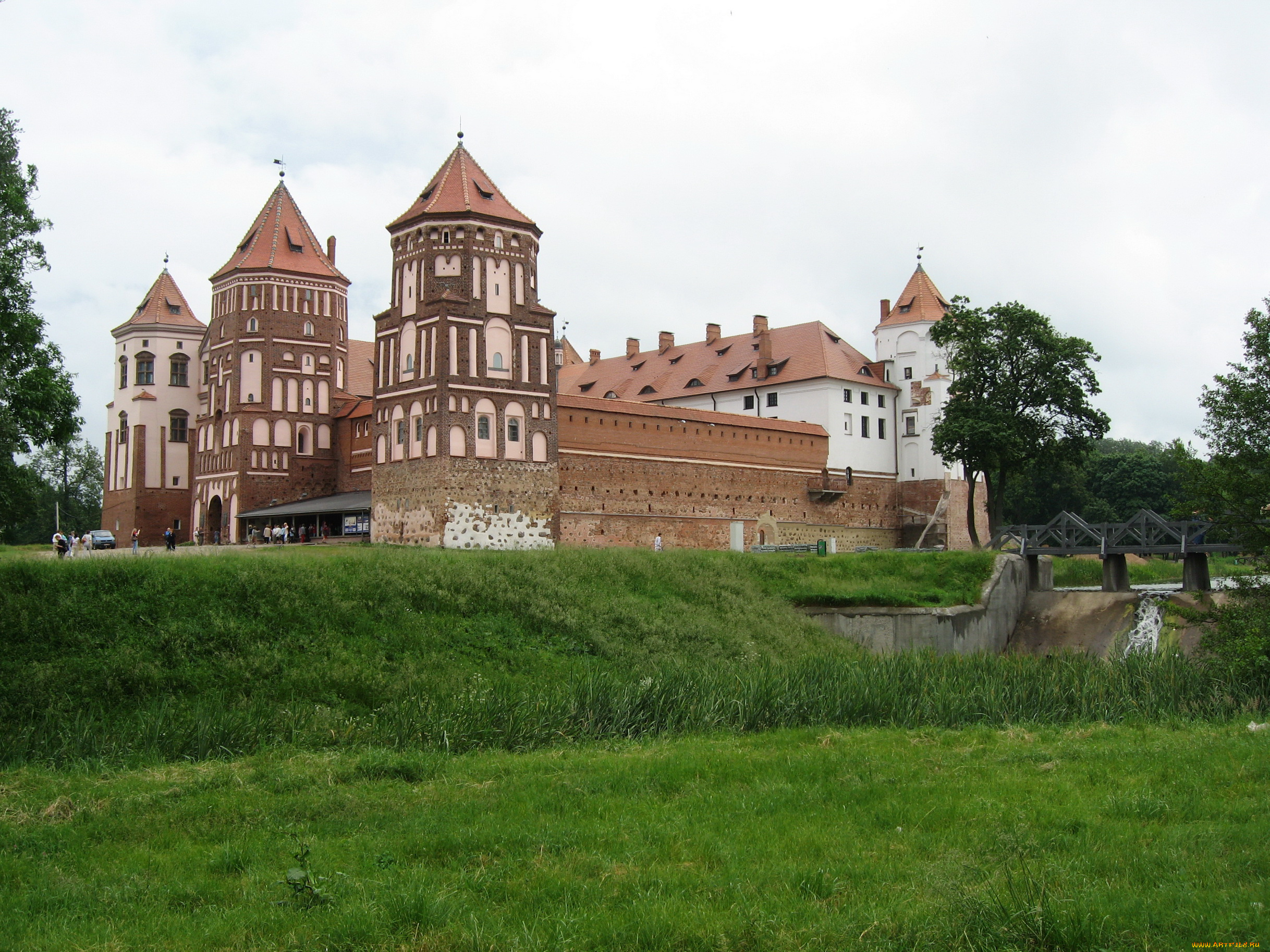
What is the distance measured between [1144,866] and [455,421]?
100 ft

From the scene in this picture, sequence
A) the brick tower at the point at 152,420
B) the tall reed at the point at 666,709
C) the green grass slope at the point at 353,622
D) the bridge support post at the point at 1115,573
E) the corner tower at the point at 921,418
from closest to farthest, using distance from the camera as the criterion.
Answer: the tall reed at the point at 666,709 → the green grass slope at the point at 353,622 → the bridge support post at the point at 1115,573 → the brick tower at the point at 152,420 → the corner tower at the point at 921,418

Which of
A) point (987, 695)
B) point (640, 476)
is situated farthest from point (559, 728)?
point (640, 476)

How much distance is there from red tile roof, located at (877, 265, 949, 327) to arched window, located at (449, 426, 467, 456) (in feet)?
86.9

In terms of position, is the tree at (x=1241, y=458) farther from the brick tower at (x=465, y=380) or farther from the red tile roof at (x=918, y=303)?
the red tile roof at (x=918, y=303)

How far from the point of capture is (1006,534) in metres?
35.6

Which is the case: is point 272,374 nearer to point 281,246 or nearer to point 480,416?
point 281,246

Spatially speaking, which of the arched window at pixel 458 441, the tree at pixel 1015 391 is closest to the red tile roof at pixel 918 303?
the tree at pixel 1015 391

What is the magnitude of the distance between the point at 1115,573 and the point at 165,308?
141ft

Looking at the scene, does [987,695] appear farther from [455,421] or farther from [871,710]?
[455,421]

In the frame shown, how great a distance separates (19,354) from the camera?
16812 mm

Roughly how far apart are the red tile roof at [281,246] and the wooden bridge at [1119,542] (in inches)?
1187

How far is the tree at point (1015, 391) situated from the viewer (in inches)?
1640

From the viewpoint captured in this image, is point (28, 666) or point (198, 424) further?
point (198, 424)

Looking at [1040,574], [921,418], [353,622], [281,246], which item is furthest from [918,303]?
[353,622]
